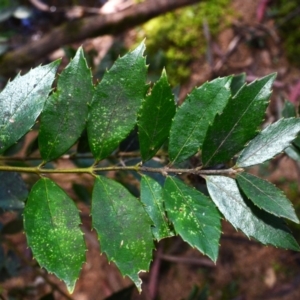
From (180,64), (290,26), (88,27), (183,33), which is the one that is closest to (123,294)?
(88,27)

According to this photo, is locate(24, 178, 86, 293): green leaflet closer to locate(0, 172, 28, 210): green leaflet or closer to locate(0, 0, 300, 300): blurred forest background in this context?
locate(0, 172, 28, 210): green leaflet

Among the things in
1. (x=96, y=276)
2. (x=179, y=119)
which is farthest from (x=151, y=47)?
(x=179, y=119)

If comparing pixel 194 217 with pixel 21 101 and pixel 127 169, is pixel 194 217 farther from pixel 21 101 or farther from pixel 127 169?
pixel 21 101

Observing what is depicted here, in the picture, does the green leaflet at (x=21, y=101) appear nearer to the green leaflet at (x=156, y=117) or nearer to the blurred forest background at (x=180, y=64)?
the green leaflet at (x=156, y=117)

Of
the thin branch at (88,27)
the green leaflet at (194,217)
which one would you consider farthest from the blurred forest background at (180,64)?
the green leaflet at (194,217)

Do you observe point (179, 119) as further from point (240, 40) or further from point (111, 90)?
point (240, 40)

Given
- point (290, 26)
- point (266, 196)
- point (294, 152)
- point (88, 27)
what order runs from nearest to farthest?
point (266, 196) < point (294, 152) < point (88, 27) < point (290, 26)
